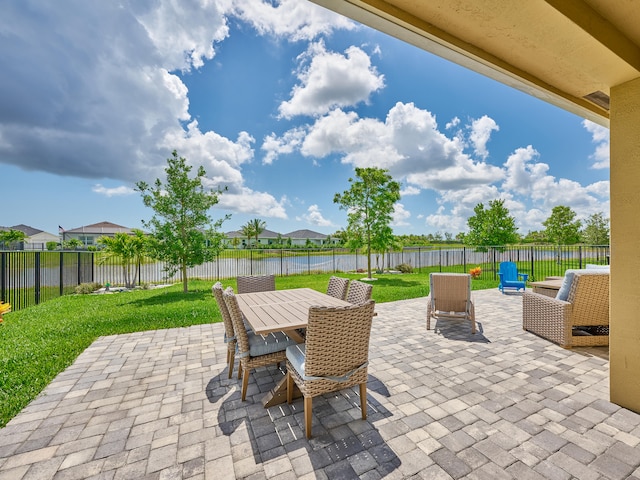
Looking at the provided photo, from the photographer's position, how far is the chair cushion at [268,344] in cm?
266

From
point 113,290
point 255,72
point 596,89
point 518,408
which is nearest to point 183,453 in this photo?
point 518,408

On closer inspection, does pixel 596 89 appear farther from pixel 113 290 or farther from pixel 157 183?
pixel 113 290

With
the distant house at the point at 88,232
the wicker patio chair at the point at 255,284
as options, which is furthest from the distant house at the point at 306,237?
the wicker patio chair at the point at 255,284

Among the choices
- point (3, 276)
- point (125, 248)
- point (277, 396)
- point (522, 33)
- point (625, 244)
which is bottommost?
point (277, 396)

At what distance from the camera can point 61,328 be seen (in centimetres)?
477

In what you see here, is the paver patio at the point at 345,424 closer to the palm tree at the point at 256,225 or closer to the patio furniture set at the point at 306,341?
the patio furniture set at the point at 306,341

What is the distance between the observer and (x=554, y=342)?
3951mm

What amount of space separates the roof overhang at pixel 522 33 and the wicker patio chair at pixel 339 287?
2.86 m

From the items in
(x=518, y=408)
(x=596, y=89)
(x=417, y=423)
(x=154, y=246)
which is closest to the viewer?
(x=417, y=423)

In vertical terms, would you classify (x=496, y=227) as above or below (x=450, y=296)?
above

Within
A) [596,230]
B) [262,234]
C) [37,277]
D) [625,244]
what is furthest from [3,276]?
[262,234]

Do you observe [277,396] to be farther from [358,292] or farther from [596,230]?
[596,230]

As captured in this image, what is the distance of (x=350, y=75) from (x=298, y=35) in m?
2.12

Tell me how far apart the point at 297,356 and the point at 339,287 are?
5.61 feet
